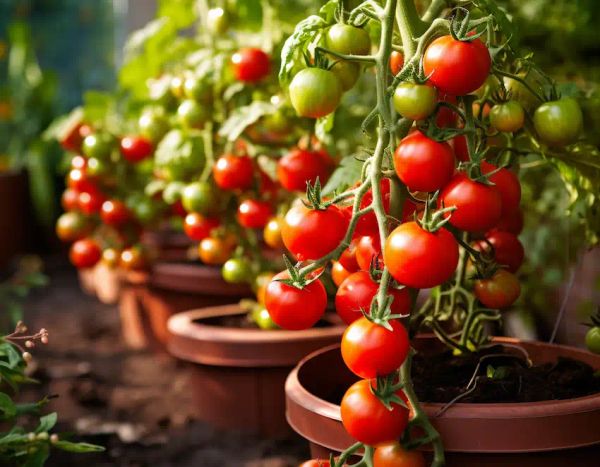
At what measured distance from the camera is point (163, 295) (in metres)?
2.68

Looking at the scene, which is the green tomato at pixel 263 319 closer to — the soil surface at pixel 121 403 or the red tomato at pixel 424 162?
the soil surface at pixel 121 403

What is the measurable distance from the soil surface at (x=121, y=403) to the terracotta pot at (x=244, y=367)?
5 centimetres

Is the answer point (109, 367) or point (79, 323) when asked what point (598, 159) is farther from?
point (79, 323)

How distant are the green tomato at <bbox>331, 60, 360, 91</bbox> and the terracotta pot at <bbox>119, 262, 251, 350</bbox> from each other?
50.0 inches

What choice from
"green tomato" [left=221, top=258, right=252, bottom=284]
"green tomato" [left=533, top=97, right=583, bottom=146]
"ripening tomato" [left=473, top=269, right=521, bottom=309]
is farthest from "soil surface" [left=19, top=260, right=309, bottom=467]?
"green tomato" [left=533, top=97, right=583, bottom=146]

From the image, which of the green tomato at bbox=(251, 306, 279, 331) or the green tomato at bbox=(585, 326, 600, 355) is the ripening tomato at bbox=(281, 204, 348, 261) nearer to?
the green tomato at bbox=(585, 326, 600, 355)

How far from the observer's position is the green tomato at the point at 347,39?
121cm

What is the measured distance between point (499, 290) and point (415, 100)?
1.35ft

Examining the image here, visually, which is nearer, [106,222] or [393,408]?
[393,408]

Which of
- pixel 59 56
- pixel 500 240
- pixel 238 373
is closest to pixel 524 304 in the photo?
pixel 238 373

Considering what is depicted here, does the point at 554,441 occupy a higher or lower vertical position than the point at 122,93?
lower

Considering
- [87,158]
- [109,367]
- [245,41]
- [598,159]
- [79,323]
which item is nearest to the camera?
[598,159]

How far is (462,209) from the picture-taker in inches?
42.9

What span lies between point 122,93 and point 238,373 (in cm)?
133
